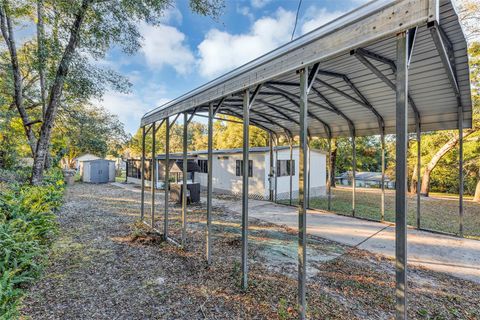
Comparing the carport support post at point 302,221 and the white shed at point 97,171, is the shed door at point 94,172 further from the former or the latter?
the carport support post at point 302,221

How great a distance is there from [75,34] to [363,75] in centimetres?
760

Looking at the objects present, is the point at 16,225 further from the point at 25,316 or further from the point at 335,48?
the point at 335,48

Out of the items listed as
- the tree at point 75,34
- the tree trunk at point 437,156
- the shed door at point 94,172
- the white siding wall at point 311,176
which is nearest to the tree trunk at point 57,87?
the tree at point 75,34

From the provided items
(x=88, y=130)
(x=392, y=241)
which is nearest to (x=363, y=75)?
(x=392, y=241)

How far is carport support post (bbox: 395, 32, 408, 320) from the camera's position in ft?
5.31

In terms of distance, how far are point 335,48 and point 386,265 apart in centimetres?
382

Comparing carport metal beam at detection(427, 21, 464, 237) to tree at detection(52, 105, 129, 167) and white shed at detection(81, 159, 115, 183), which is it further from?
white shed at detection(81, 159, 115, 183)

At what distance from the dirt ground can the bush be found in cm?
19

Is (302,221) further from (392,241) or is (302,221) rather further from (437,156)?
(437,156)

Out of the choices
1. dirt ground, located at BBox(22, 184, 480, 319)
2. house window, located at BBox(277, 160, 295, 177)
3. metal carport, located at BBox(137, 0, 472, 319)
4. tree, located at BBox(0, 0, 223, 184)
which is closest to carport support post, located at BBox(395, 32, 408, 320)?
metal carport, located at BBox(137, 0, 472, 319)

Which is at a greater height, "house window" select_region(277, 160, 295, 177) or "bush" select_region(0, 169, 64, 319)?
"house window" select_region(277, 160, 295, 177)

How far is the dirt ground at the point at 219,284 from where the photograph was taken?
2.57 metres

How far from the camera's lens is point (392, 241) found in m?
5.00

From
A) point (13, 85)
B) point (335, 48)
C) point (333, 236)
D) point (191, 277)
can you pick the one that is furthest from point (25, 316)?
point (13, 85)
